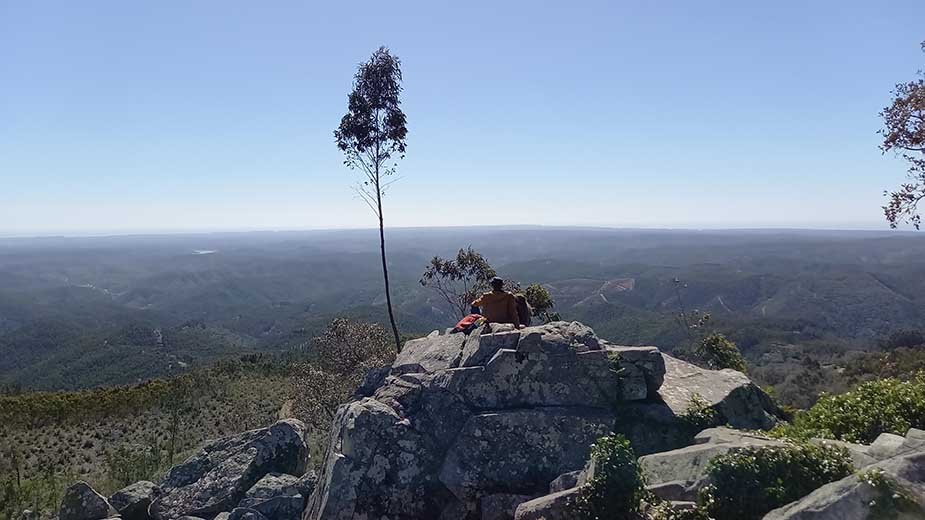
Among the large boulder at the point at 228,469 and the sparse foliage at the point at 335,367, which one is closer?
the large boulder at the point at 228,469

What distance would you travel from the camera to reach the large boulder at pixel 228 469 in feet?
33.9

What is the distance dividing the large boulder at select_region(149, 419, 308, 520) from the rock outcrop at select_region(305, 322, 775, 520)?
240 centimetres

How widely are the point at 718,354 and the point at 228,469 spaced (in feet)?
54.6

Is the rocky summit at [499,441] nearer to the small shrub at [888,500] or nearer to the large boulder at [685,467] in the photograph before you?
the large boulder at [685,467]

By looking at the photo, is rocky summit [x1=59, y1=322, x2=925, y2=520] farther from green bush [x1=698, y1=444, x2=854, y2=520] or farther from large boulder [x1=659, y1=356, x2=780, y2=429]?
green bush [x1=698, y1=444, x2=854, y2=520]

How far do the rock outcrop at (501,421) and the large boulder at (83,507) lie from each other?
4763 mm

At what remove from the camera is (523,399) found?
9.12m

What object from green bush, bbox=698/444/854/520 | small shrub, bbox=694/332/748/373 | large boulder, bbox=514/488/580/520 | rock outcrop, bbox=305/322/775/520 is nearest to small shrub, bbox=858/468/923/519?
green bush, bbox=698/444/854/520

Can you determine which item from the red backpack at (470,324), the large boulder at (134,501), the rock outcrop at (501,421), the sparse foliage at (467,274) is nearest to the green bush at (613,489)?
the rock outcrop at (501,421)

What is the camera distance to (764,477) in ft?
19.8

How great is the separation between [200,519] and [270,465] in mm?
1617

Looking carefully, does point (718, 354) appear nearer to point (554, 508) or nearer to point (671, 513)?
point (671, 513)

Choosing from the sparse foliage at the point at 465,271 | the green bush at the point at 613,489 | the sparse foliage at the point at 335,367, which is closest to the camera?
the green bush at the point at 613,489

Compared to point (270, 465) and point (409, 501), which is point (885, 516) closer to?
point (409, 501)
